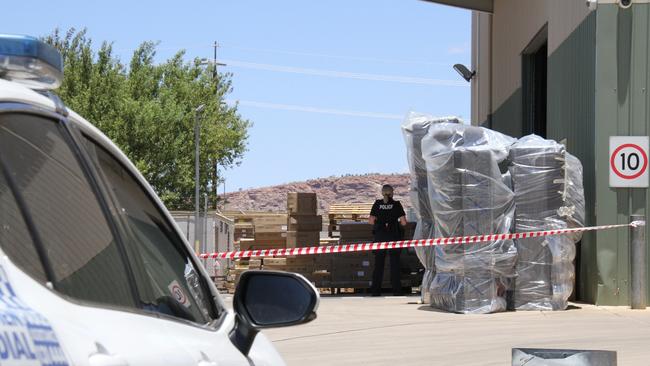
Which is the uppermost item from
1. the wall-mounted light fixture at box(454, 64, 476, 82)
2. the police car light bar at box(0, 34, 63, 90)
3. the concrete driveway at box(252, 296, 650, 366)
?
the wall-mounted light fixture at box(454, 64, 476, 82)

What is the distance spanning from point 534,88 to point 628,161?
1283 cm

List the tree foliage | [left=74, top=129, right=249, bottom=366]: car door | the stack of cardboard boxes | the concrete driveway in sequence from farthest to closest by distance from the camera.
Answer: the tree foliage → the stack of cardboard boxes → the concrete driveway → [left=74, top=129, right=249, bottom=366]: car door

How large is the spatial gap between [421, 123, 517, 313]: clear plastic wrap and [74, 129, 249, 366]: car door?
12.5 meters

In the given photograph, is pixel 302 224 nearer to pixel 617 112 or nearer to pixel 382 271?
pixel 382 271

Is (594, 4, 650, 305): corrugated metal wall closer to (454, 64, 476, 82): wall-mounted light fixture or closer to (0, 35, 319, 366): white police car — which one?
(0, 35, 319, 366): white police car

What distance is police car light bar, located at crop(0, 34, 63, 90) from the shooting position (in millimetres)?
2363

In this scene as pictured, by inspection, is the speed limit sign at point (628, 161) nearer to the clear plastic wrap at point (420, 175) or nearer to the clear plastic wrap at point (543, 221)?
the clear plastic wrap at point (543, 221)

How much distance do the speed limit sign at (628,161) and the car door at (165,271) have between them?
13.8 m

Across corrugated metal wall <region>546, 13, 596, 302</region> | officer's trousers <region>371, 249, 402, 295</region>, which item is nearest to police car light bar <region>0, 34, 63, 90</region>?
corrugated metal wall <region>546, 13, 596, 302</region>

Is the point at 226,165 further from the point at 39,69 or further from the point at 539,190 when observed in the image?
the point at 39,69

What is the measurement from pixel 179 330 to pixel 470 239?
1313 centimetres

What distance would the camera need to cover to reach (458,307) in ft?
52.7

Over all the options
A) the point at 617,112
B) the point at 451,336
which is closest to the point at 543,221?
the point at 617,112

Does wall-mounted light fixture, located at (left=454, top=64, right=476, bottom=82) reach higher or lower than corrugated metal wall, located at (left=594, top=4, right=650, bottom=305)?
higher
